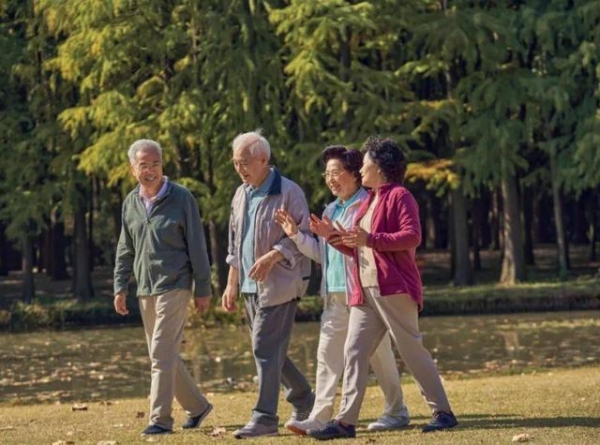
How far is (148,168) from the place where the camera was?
11.5 metres

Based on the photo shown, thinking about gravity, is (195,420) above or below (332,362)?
below

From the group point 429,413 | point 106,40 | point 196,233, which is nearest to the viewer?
point 196,233

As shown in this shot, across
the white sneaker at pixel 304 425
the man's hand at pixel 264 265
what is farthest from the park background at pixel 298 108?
the white sneaker at pixel 304 425

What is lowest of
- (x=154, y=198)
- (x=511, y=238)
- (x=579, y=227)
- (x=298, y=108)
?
(x=511, y=238)

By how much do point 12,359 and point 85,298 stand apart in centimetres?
1683

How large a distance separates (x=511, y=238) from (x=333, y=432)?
3126cm

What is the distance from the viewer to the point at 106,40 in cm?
3903

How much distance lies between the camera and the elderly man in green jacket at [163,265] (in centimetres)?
1141

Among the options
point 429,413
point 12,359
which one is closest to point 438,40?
point 12,359

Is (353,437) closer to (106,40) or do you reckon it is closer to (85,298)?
(106,40)

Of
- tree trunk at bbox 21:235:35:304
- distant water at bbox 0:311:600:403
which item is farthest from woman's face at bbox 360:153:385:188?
tree trunk at bbox 21:235:35:304

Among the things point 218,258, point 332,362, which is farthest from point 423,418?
point 218,258

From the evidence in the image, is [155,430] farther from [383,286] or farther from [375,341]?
[383,286]

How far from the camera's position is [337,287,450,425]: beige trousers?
10531 millimetres
